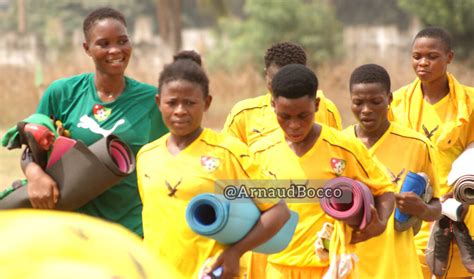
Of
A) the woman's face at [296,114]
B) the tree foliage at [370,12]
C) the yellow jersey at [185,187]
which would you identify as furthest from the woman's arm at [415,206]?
the tree foliage at [370,12]

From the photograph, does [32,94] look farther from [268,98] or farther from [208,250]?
[208,250]

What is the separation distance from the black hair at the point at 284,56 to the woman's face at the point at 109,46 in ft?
4.70

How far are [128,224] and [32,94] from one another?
19.6m

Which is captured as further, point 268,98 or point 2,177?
point 2,177

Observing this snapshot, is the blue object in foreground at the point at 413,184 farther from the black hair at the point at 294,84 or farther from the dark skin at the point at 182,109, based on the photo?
the dark skin at the point at 182,109

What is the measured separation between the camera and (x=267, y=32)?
30.3 meters

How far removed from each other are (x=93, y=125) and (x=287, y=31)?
24842mm

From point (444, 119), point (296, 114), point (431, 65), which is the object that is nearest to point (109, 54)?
point (296, 114)

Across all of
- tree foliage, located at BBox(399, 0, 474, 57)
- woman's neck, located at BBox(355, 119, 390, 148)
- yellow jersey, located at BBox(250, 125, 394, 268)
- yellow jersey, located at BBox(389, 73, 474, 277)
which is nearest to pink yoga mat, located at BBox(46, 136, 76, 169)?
yellow jersey, located at BBox(250, 125, 394, 268)

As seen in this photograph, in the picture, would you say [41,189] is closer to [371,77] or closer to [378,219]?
[378,219]

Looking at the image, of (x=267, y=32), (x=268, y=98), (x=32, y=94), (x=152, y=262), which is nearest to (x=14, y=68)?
(x=32, y=94)

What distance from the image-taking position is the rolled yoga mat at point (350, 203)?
16.8 ft

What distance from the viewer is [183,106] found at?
4.98m

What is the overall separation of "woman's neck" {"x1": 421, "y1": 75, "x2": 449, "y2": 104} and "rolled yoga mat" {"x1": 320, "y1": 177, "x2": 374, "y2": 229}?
8.78ft
